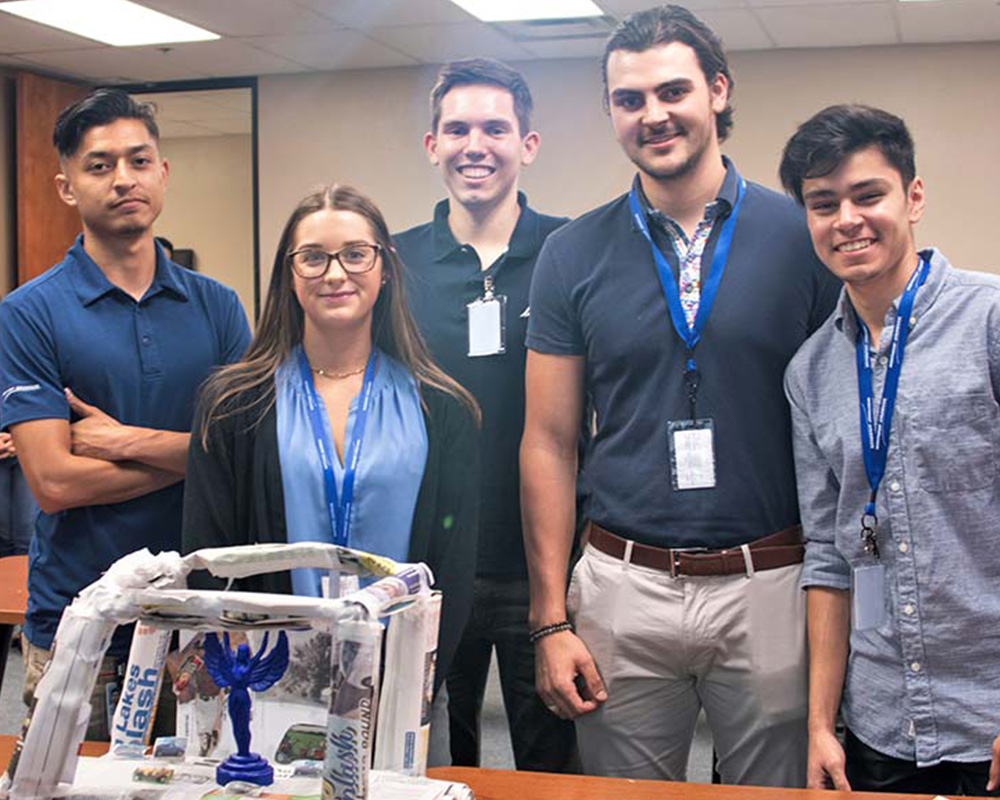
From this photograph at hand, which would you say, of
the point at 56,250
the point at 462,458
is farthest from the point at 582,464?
the point at 56,250

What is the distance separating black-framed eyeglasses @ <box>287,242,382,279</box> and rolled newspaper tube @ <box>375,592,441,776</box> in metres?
0.77

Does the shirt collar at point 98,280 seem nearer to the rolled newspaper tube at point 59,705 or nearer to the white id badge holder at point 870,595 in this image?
the rolled newspaper tube at point 59,705

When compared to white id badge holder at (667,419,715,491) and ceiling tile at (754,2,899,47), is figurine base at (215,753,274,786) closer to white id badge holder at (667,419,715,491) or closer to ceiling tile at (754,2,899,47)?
white id badge holder at (667,419,715,491)

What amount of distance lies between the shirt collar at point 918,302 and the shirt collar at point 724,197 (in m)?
0.27

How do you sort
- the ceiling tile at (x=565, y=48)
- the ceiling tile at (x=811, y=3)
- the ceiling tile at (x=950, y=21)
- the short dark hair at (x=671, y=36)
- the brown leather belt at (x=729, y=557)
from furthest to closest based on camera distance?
the ceiling tile at (x=565, y=48)
the ceiling tile at (x=950, y=21)
the ceiling tile at (x=811, y=3)
the short dark hair at (x=671, y=36)
the brown leather belt at (x=729, y=557)

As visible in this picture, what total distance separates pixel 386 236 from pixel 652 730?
3.19ft

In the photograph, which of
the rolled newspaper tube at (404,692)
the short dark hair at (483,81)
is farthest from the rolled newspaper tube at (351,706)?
the short dark hair at (483,81)

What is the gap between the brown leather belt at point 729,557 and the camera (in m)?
2.01

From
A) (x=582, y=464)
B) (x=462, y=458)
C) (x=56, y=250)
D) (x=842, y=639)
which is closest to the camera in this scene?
(x=842, y=639)

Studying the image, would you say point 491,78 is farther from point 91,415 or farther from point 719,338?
point 91,415

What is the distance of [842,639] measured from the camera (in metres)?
1.93

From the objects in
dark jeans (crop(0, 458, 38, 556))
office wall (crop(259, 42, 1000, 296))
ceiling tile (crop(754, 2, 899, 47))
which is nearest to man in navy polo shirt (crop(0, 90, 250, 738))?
dark jeans (crop(0, 458, 38, 556))

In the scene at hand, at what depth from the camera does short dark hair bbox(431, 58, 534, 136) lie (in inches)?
99.9

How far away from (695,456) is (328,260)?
694 mm
